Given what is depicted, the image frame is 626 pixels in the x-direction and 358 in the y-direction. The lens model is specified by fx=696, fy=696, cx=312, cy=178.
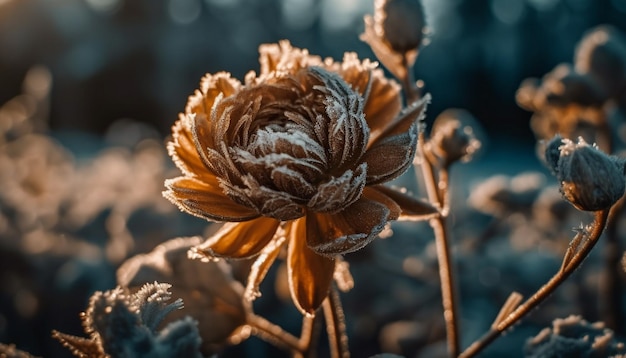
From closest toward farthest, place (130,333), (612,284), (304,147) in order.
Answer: (130,333), (304,147), (612,284)

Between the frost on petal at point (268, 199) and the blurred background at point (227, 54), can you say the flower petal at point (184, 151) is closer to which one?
the frost on petal at point (268, 199)

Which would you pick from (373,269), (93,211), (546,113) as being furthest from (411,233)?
(93,211)

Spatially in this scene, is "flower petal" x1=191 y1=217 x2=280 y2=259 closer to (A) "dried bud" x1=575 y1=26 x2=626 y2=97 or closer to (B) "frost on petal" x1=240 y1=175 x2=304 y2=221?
(B) "frost on petal" x1=240 y1=175 x2=304 y2=221

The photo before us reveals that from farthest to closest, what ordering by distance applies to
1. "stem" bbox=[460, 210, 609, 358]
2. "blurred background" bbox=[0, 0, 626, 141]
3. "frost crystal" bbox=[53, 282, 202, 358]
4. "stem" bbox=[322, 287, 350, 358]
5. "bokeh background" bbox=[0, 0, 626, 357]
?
"blurred background" bbox=[0, 0, 626, 141] < "bokeh background" bbox=[0, 0, 626, 357] < "stem" bbox=[322, 287, 350, 358] < "stem" bbox=[460, 210, 609, 358] < "frost crystal" bbox=[53, 282, 202, 358]

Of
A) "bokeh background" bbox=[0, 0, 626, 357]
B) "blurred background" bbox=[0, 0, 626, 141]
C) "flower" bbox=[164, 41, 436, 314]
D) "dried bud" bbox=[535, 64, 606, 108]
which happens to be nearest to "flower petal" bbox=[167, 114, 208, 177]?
"flower" bbox=[164, 41, 436, 314]

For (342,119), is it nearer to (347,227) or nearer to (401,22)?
(347,227)

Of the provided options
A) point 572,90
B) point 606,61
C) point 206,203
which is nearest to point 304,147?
point 206,203
